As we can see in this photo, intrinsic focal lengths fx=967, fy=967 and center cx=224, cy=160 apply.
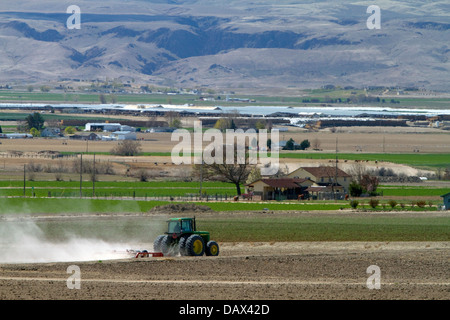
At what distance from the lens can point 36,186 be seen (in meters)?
74.9

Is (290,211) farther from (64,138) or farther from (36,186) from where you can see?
(64,138)

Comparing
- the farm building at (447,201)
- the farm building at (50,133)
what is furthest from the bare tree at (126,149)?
the farm building at (447,201)

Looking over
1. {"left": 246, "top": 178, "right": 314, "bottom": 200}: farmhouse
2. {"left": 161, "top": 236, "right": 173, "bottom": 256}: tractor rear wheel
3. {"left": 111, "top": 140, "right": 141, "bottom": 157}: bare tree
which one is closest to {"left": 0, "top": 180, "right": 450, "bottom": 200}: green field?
{"left": 246, "top": 178, "right": 314, "bottom": 200}: farmhouse

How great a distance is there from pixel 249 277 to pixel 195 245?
203 inches

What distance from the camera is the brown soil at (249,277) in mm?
24094

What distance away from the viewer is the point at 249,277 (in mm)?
27875

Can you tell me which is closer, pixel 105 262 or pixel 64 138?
pixel 105 262

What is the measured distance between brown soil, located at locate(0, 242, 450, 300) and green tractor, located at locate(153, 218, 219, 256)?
2.70ft

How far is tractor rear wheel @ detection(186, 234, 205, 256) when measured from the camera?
32.6m

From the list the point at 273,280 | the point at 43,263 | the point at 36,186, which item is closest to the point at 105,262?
the point at 43,263

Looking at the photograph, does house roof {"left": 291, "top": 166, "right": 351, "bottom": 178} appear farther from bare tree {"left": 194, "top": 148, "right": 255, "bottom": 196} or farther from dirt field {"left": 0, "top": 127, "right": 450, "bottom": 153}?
dirt field {"left": 0, "top": 127, "right": 450, "bottom": 153}

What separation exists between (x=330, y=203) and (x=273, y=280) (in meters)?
40.6

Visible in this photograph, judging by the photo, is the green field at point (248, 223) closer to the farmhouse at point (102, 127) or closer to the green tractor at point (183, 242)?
the green tractor at point (183, 242)
